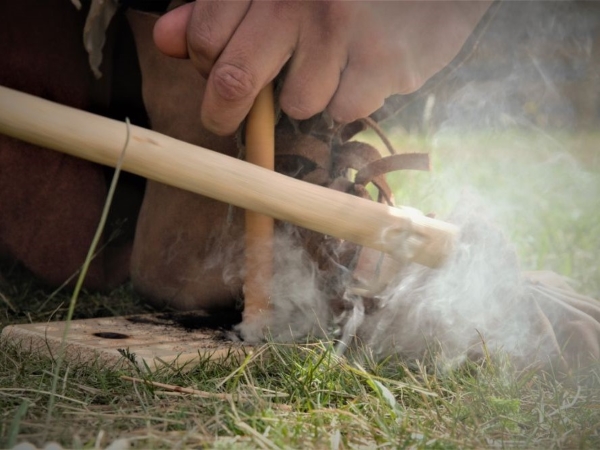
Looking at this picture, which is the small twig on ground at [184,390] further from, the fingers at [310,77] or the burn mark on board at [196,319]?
the fingers at [310,77]

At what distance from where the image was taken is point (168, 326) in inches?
65.2

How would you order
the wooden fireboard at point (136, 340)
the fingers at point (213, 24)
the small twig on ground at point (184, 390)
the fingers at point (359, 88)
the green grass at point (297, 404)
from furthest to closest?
the fingers at point (359, 88)
the fingers at point (213, 24)
the wooden fireboard at point (136, 340)
the small twig on ground at point (184, 390)
the green grass at point (297, 404)

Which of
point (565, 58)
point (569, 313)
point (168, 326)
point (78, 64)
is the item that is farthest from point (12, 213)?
point (565, 58)

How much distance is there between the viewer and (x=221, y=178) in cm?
142

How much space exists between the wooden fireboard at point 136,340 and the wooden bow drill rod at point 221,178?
277mm

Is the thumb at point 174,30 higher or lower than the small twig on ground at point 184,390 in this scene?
higher

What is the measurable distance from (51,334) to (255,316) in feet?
1.28

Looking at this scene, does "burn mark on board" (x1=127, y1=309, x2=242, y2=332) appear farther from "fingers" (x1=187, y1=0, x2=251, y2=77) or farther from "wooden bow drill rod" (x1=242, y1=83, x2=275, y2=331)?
"fingers" (x1=187, y1=0, x2=251, y2=77)

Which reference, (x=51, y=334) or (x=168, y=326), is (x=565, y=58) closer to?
(x=168, y=326)

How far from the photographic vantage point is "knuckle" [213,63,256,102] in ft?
4.81

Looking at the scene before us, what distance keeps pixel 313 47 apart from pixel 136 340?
2.14 ft

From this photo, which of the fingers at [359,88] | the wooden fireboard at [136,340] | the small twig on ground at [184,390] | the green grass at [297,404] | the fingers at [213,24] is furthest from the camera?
the fingers at [359,88]

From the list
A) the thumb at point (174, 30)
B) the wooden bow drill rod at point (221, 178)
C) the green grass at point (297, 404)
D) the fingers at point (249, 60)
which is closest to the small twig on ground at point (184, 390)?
the green grass at point (297, 404)

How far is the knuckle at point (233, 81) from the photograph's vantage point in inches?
57.7
